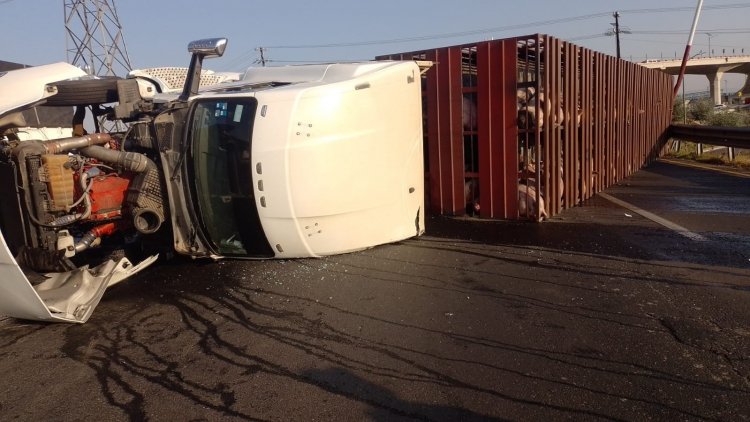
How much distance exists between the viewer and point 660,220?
8.01 meters

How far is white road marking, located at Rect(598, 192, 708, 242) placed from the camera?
6.95 m

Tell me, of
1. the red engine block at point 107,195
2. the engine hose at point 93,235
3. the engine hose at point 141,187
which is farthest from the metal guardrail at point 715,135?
the engine hose at point 93,235

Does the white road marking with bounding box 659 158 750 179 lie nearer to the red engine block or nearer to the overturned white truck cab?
the overturned white truck cab

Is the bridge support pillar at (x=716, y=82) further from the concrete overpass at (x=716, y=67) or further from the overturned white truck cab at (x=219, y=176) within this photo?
the overturned white truck cab at (x=219, y=176)

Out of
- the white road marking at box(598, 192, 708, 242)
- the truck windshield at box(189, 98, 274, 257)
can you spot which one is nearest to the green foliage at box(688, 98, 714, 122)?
the white road marking at box(598, 192, 708, 242)

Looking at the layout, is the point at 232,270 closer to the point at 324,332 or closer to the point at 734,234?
the point at 324,332

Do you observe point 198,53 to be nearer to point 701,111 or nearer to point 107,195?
point 107,195

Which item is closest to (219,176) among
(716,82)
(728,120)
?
(728,120)

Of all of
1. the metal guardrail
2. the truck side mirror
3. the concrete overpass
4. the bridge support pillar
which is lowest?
the metal guardrail

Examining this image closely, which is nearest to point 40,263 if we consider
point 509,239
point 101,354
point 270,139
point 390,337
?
point 101,354

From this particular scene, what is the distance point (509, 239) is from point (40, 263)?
16.2 ft

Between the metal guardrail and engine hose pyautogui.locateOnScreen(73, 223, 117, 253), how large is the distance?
1391cm

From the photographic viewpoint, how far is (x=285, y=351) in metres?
4.05

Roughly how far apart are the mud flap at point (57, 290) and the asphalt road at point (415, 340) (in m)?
0.18
